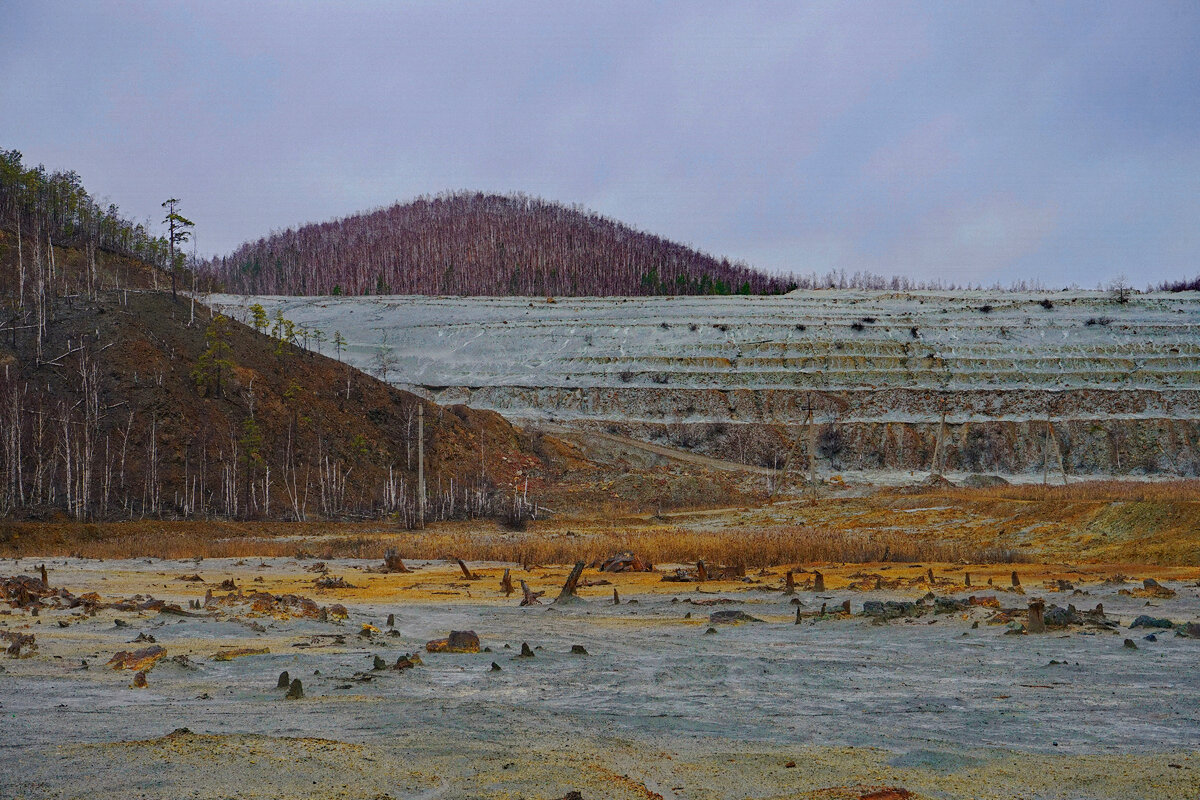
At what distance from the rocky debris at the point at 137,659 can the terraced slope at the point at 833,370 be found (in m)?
58.7

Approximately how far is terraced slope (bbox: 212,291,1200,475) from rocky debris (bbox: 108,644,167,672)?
2310 inches

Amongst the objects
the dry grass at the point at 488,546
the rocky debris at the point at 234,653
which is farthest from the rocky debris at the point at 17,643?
the dry grass at the point at 488,546

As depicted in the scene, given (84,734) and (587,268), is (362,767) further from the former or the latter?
(587,268)

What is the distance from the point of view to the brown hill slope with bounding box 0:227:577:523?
40.0m

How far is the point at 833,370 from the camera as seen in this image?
79250mm

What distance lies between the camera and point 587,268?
424ft

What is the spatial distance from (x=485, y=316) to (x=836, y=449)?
37117mm

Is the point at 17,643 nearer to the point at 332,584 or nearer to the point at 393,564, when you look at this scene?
the point at 332,584

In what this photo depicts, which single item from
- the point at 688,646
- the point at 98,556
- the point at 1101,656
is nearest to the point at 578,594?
the point at 688,646

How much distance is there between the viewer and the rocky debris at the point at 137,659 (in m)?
8.71

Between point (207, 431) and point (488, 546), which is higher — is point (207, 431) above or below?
above

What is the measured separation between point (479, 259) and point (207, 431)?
90030mm

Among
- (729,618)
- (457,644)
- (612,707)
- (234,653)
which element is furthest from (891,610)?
(234,653)

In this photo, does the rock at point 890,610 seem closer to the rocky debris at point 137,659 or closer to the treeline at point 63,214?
the rocky debris at point 137,659
